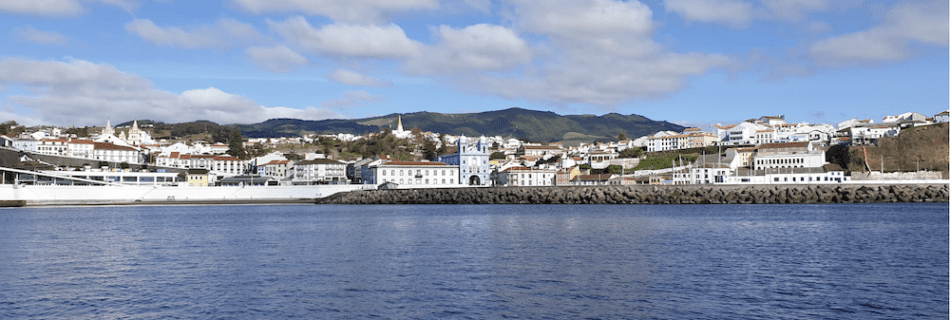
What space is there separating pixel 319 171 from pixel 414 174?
799 inches

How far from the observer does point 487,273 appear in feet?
54.5

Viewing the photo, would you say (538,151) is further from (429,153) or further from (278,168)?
(278,168)

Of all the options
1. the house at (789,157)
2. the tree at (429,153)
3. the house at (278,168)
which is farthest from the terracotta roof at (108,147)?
the house at (789,157)

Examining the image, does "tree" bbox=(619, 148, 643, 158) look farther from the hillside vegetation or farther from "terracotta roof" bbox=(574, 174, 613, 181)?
the hillside vegetation

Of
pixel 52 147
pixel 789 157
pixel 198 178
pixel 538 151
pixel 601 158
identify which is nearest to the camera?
pixel 789 157

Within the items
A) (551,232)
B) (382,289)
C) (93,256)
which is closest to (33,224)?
(93,256)

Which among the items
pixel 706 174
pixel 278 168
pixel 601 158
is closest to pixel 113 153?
pixel 278 168

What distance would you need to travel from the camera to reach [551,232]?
27.8m

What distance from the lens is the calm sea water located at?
12.5 meters

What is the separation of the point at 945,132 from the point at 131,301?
8306cm

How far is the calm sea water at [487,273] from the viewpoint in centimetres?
1252

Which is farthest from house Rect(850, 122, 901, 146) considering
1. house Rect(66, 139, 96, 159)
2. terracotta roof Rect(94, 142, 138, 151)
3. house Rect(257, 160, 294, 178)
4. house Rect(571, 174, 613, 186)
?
house Rect(66, 139, 96, 159)

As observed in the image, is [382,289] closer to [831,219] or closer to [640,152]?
[831,219]

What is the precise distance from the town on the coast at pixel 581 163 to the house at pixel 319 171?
148 mm
